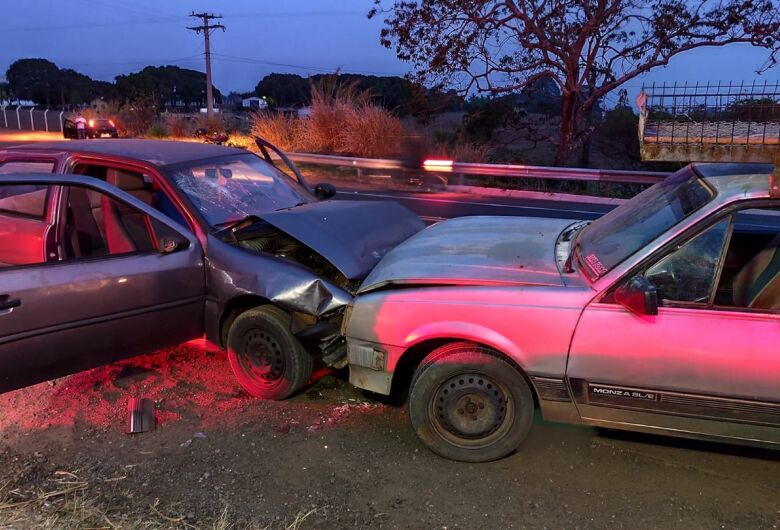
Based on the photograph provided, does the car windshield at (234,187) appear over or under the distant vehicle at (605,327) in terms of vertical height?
Result: over

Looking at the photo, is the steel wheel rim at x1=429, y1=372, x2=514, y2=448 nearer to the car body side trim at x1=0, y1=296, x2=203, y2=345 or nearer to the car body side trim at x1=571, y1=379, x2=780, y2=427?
the car body side trim at x1=571, y1=379, x2=780, y2=427

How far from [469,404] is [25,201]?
3.59 meters

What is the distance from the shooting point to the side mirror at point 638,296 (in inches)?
114

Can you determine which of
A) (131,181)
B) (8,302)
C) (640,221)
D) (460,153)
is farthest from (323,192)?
(460,153)

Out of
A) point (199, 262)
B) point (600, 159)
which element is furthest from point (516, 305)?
point (600, 159)

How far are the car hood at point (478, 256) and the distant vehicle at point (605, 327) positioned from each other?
0.02 metres

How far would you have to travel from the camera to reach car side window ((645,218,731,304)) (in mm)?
3018

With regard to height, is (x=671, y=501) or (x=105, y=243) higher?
(x=105, y=243)

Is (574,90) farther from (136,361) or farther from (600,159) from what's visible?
(136,361)

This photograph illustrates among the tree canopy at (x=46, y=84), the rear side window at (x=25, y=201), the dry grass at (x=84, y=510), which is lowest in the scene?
the dry grass at (x=84, y=510)

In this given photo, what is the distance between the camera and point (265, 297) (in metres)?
4.00

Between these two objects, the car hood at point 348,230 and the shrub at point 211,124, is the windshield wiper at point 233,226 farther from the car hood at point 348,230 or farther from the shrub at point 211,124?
the shrub at point 211,124

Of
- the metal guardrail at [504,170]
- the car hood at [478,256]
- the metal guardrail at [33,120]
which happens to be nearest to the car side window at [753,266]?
→ the car hood at [478,256]

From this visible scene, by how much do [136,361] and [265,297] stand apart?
1.53m
